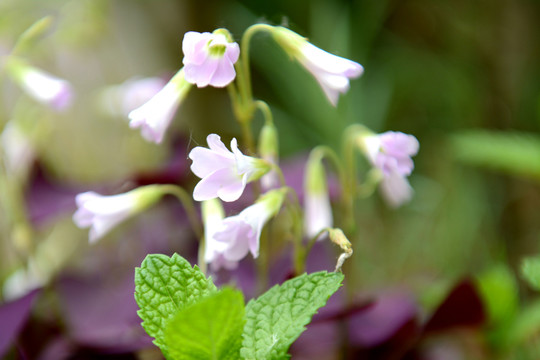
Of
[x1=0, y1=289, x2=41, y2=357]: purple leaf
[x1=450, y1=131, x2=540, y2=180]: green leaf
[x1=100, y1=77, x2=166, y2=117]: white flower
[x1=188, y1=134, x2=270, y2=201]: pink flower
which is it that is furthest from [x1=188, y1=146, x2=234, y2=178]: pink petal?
A: [x1=450, y1=131, x2=540, y2=180]: green leaf

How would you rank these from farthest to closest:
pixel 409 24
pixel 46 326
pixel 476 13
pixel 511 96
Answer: pixel 409 24 → pixel 476 13 → pixel 511 96 → pixel 46 326

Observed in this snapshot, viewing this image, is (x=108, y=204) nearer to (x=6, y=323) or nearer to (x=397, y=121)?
→ (x=6, y=323)

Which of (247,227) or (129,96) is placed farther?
(129,96)

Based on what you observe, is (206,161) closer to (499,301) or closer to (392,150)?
(392,150)

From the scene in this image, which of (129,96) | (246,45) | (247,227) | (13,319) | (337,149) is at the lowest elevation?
(337,149)

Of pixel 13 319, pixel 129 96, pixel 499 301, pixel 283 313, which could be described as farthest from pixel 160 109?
pixel 499 301

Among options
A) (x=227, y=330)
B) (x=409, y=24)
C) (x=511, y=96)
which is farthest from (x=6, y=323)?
(x=409, y=24)
